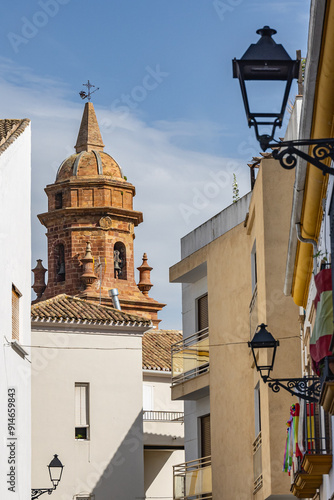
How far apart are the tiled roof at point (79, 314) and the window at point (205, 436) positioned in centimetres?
747

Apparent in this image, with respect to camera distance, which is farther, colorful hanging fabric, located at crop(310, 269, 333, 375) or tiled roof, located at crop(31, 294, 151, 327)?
tiled roof, located at crop(31, 294, 151, 327)

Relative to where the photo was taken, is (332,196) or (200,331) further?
(200,331)

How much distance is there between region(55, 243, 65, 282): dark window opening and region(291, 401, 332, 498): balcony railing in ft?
178

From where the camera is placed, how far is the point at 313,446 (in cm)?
1174

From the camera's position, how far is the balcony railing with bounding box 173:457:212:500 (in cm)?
2377

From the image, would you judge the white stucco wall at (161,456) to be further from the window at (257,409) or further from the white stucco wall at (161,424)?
the window at (257,409)

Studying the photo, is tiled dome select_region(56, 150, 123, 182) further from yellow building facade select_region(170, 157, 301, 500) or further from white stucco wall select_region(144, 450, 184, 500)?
yellow building facade select_region(170, 157, 301, 500)

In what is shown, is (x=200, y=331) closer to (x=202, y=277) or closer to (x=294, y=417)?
(x=202, y=277)

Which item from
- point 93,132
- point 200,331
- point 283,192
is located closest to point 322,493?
point 283,192

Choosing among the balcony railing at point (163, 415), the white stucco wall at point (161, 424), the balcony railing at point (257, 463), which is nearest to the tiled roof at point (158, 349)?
the white stucco wall at point (161, 424)

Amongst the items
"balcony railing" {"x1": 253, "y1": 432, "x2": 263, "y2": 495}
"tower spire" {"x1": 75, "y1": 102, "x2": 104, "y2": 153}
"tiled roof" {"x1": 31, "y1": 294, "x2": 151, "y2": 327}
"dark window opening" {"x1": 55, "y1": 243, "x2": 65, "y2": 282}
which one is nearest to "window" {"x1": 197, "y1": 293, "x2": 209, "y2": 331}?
"balcony railing" {"x1": 253, "y1": 432, "x2": 263, "y2": 495}

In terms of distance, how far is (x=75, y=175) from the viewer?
66062 millimetres

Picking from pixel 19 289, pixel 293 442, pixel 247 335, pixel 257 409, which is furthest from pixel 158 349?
pixel 293 442

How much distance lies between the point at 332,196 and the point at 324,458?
349cm
